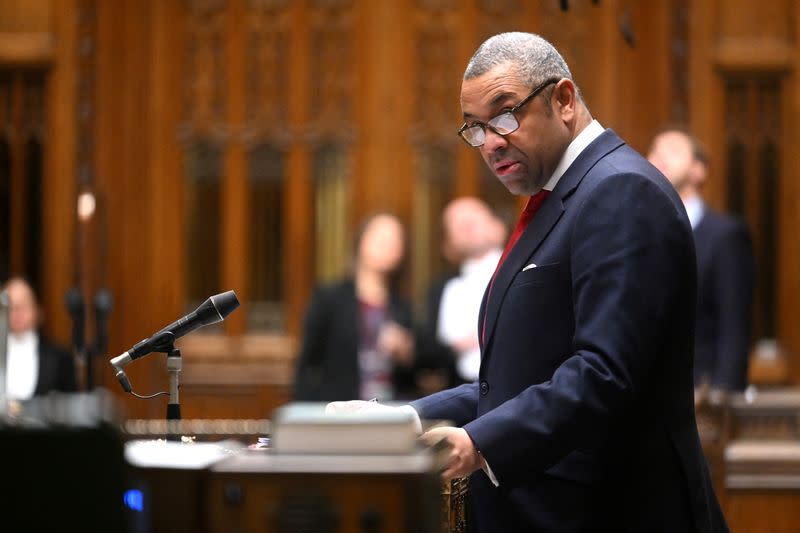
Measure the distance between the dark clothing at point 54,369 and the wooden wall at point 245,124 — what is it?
3.47 ft

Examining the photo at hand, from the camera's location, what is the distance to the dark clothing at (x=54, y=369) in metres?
6.30

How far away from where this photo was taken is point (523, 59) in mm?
2637

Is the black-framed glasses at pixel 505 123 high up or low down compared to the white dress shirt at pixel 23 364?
up

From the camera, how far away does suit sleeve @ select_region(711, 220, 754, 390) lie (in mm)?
5566

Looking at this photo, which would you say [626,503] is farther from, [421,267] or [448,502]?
[421,267]

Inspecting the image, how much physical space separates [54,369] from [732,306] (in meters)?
3.42

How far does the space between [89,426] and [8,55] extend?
19.8 feet

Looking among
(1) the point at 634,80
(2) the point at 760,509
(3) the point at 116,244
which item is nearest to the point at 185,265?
(3) the point at 116,244

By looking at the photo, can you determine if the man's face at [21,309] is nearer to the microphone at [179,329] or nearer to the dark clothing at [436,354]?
the dark clothing at [436,354]

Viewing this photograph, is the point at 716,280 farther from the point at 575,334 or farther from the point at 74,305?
the point at 575,334

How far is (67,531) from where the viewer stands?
198 cm

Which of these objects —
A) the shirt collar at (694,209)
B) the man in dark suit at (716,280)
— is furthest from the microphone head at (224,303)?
the shirt collar at (694,209)

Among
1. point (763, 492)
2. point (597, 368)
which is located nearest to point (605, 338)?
point (597, 368)

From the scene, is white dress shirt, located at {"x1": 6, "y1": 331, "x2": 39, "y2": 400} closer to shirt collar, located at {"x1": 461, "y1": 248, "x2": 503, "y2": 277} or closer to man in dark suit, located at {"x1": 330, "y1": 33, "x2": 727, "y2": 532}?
shirt collar, located at {"x1": 461, "y1": 248, "x2": 503, "y2": 277}
